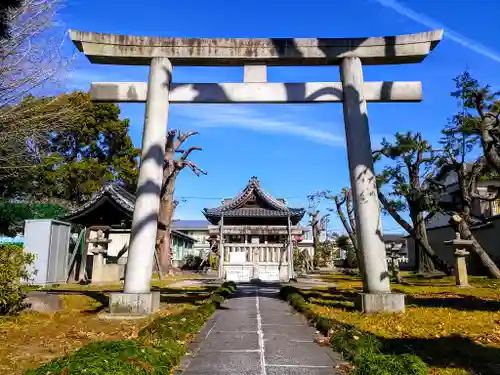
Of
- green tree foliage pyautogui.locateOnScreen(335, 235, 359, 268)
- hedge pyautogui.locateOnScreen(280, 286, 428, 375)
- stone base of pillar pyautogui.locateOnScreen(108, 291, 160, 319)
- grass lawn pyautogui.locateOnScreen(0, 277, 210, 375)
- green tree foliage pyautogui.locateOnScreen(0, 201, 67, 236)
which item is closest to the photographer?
hedge pyautogui.locateOnScreen(280, 286, 428, 375)

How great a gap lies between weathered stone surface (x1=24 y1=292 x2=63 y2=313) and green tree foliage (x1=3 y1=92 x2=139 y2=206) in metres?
19.6

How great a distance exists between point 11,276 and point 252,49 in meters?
6.72

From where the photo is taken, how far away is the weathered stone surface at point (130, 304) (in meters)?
7.72

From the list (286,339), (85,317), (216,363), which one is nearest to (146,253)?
(85,317)

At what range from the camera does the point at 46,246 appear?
11984 millimetres

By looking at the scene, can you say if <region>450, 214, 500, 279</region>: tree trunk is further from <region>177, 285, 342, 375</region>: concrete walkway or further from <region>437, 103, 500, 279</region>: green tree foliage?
<region>177, 285, 342, 375</region>: concrete walkway

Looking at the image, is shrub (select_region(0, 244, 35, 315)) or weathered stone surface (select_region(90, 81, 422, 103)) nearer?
shrub (select_region(0, 244, 35, 315))

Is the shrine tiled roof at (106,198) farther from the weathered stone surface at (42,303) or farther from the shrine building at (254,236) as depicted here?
the weathered stone surface at (42,303)

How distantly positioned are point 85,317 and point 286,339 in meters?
4.11

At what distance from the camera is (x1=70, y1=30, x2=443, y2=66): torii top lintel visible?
29.1 ft

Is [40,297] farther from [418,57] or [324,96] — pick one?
[418,57]

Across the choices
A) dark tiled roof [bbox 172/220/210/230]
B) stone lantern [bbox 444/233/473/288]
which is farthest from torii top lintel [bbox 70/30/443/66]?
dark tiled roof [bbox 172/220/210/230]

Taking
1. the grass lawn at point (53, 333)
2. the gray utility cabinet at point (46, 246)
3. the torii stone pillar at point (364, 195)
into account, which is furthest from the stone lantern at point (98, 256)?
the torii stone pillar at point (364, 195)

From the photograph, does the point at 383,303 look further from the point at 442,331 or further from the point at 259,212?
the point at 259,212
